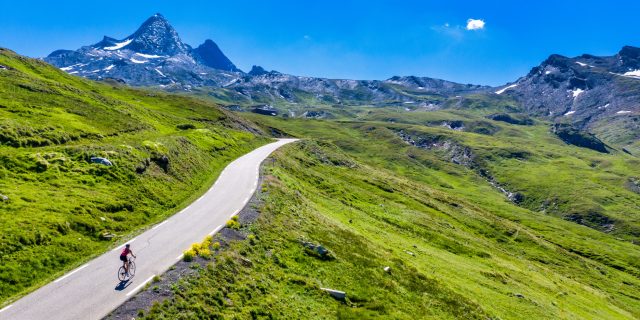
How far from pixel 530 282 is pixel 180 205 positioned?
53606 mm

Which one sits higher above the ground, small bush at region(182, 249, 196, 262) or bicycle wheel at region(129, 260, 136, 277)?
small bush at region(182, 249, 196, 262)

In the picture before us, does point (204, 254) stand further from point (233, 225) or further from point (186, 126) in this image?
point (186, 126)

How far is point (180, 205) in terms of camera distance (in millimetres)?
47469

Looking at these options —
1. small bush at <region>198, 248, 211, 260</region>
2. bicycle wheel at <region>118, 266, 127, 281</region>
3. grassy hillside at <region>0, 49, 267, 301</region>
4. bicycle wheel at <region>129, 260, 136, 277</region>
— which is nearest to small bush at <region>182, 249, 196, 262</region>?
small bush at <region>198, 248, 211, 260</region>

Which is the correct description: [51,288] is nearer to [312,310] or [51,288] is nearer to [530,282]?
[312,310]

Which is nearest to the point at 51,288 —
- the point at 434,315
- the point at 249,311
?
the point at 249,311

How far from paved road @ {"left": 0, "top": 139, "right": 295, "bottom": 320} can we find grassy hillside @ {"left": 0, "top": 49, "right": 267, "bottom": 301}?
2.03 meters

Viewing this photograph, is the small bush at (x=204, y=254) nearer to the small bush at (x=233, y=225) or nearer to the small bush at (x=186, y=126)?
the small bush at (x=233, y=225)

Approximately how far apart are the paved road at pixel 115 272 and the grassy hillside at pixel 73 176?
2.03 m

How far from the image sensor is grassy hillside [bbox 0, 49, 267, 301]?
97.6 feet

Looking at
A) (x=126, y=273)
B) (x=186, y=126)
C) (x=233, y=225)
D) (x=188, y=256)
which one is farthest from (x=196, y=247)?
(x=186, y=126)

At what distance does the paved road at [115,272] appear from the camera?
2245 centimetres

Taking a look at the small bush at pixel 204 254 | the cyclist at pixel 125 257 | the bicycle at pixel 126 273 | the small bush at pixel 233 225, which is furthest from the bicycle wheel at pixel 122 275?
the small bush at pixel 233 225

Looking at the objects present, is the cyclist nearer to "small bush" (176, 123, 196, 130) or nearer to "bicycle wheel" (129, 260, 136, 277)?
"bicycle wheel" (129, 260, 136, 277)
